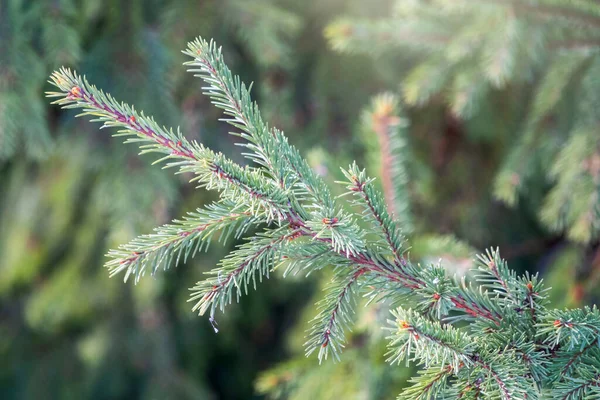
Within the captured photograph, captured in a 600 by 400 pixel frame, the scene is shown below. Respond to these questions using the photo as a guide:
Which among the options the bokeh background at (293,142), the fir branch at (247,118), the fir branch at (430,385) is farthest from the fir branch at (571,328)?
the bokeh background at (293,142)

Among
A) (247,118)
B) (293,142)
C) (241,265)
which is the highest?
(293,142)

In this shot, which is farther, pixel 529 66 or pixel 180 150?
pixel 529 66

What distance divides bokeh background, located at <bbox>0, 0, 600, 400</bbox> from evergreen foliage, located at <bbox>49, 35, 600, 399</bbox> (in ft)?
1.56

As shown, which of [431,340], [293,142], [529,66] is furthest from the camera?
[293,142]

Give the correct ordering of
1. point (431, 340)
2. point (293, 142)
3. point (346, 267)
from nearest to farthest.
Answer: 1. point (431, 340)
2. point (346, 267)
3. point (293, 142)

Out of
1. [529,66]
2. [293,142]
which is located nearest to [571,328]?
[529,66]

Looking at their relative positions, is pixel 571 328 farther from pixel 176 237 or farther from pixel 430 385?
pixel 176 237

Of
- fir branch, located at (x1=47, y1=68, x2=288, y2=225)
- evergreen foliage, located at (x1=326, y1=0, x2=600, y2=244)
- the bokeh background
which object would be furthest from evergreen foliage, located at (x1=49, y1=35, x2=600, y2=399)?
evergreen foliage, located at (x1=326, y1=0, x2=600, y2=244)

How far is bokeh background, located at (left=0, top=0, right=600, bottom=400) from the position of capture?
1.23 metres

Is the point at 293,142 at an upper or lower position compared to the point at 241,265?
upper

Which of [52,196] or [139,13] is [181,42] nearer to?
[139,13]

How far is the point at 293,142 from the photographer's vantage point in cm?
172

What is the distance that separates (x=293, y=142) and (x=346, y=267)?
1125 mm

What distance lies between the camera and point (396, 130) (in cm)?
120
